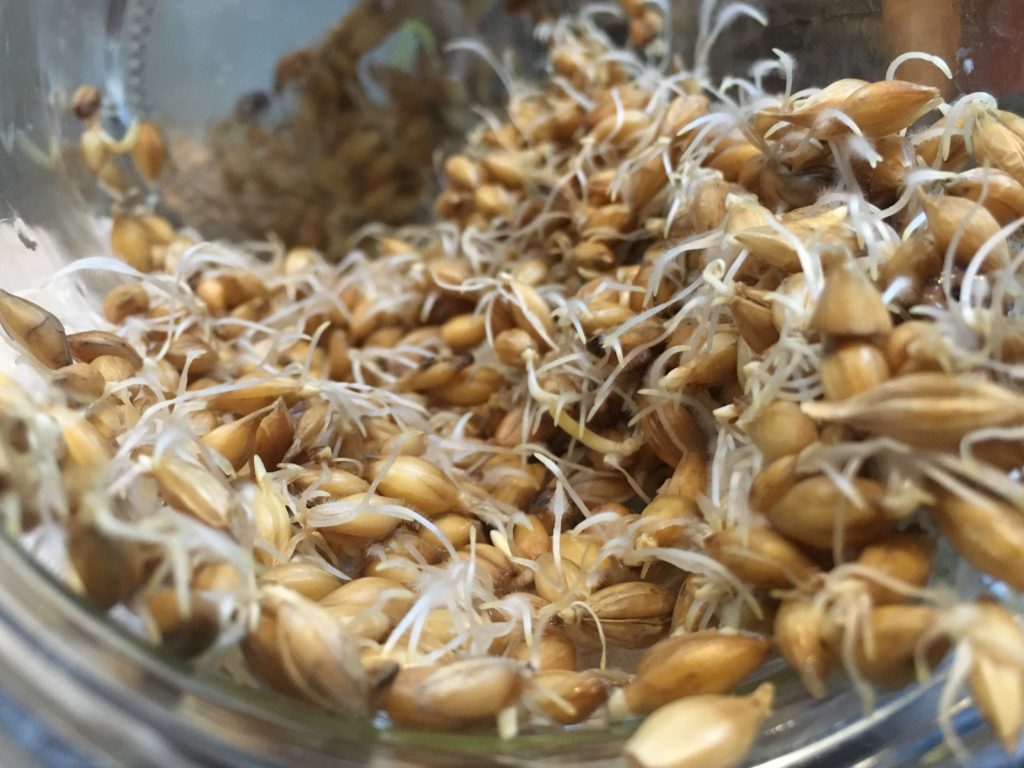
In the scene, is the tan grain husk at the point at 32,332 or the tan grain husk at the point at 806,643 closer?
the tan grain husk at the point at 806,643

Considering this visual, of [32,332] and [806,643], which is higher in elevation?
[32,332]

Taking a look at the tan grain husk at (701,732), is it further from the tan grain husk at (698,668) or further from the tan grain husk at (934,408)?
the tan grain husk at (934,408)

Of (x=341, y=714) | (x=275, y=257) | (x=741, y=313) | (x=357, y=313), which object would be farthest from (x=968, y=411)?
(x=275, y=257)

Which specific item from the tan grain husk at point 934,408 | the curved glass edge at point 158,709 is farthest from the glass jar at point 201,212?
the tan grain husk at point 934,408

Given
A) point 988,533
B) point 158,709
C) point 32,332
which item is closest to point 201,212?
point 32,332

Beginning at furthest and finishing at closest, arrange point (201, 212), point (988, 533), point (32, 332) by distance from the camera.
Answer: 1. point (201, 212)
2. point (32, 332)
3. point (988, 533)

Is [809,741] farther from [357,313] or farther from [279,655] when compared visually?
[357,313]

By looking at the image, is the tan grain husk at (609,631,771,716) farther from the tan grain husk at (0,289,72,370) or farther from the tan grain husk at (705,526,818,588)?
the tan grain husk at (0,289,72,370)

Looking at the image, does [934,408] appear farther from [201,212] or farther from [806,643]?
[201,212]

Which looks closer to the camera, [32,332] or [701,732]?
[701,732]
